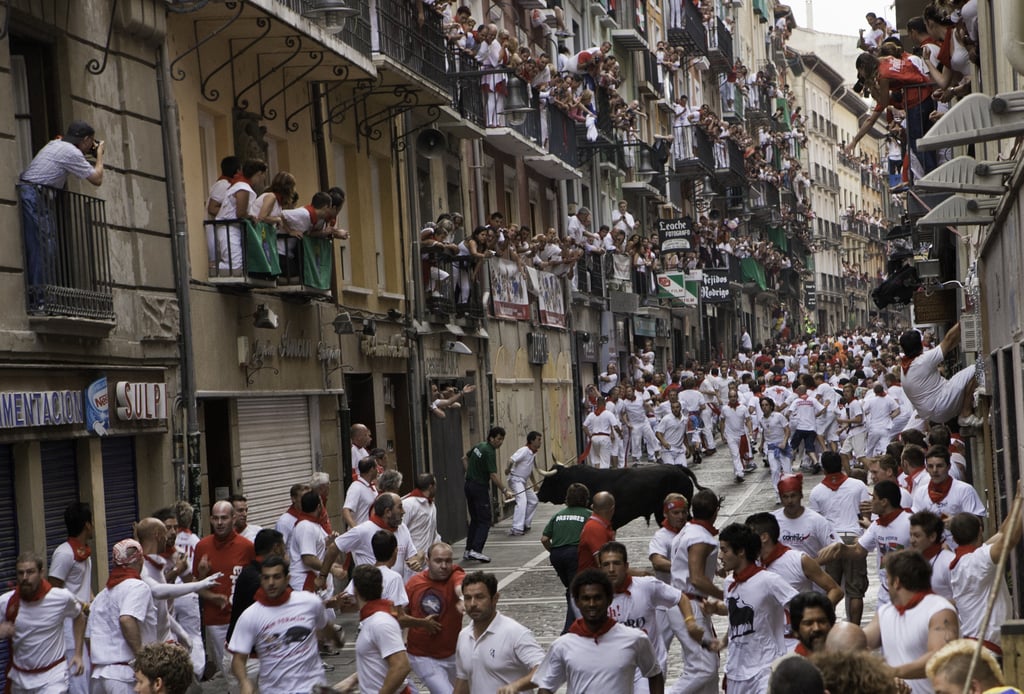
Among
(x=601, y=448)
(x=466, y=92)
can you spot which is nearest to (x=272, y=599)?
(x=466, y=92)

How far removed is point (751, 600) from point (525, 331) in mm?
23594

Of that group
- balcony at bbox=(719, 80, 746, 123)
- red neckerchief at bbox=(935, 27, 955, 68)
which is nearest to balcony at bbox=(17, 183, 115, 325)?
red neckerchief at bbox=(935, 27, 955, 68)

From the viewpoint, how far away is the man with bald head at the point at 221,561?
13281 mm

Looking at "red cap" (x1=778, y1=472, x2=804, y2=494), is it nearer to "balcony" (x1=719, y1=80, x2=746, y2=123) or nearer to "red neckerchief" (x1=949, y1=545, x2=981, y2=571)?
"red neckerchief" (x1=949, y1=545, x2=981, y2=571)

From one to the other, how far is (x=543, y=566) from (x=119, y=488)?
24.7 ft

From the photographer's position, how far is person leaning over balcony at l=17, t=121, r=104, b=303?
14062mm

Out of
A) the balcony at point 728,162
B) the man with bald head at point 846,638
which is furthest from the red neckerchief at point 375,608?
the balcony at point 728,162

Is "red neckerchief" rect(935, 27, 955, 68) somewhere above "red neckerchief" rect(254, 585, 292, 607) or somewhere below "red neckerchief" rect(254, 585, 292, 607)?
above

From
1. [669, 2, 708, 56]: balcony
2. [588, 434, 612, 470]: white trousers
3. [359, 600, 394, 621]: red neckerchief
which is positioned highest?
[669, 2, 708, 56]: balcony

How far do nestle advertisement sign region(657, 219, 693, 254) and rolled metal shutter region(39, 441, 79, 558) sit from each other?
1398 inches

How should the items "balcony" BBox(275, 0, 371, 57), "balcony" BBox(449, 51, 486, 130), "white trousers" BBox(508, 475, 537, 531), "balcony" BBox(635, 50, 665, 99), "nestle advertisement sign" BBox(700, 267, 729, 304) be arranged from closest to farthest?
"balcony" BBox(275, 0, 371, 57) → "white trousers" BBox(508, 475, 537, 531) → "balcony" BBox(449, 51, 486, 130) → "balcony" BBox(635, 50, 665, 99) → "nestle advertisement sign" BBox(700, 267, 729, 304)

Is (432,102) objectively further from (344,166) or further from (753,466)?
(753,466)

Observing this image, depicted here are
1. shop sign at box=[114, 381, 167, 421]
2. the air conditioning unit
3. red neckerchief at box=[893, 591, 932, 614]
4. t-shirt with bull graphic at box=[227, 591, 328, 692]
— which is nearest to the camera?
red neckerchief at box=[893, 591, 932, 614]

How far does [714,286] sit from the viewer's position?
54281 mm
